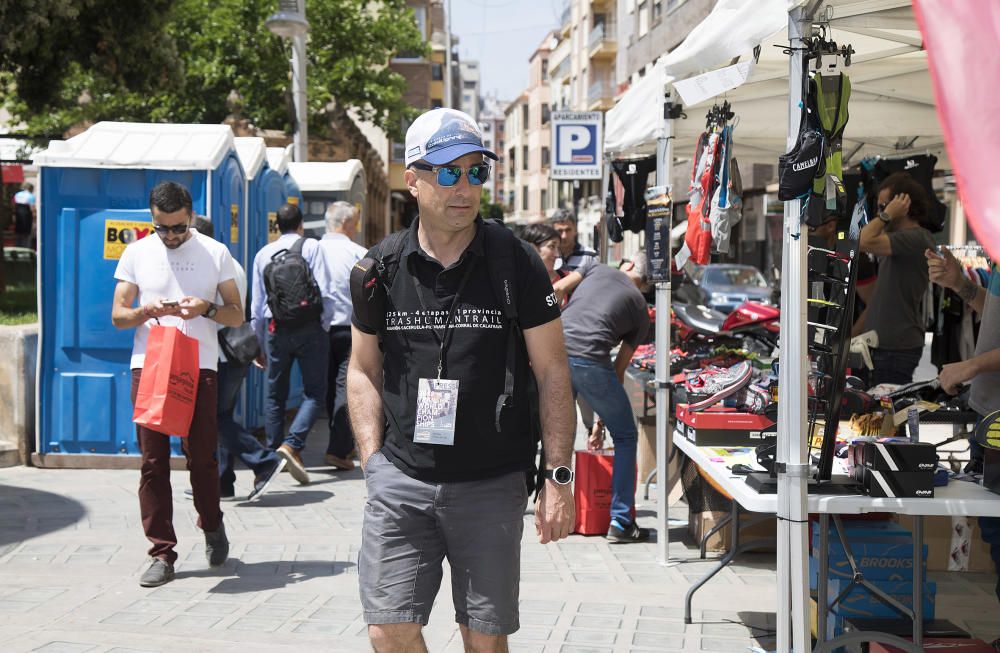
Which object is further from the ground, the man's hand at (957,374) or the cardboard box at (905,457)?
the man's hand at (957,374)

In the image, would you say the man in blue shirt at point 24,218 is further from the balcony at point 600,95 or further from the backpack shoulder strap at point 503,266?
the backpack shoulder strap at point 503,266

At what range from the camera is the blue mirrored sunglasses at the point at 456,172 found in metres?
3.39

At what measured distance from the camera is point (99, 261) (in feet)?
28.6

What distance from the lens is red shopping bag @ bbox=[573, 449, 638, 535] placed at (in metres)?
7.23

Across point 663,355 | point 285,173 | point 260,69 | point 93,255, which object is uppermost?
point 260,69

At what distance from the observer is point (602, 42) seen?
58469 millimetres

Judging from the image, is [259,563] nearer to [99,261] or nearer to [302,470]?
[302,470]

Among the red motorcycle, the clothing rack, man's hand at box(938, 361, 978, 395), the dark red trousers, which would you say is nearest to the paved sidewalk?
the dark red trousers

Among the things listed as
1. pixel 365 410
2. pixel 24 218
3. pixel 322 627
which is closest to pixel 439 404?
pixel 365 410

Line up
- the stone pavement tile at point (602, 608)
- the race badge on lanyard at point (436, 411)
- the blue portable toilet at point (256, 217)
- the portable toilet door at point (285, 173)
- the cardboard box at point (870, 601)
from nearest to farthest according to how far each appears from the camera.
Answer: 1. the race badge on lanyard at point (436, 411)
2. the cardboard box at point (870, 601)
3. the stone pavement tile at point (602, 608)
4. the blue portable toilet at point (256, 217)
5. the portable toilet door at point (285, 173)

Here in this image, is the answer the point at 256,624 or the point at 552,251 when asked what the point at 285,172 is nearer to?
the point at 552,251

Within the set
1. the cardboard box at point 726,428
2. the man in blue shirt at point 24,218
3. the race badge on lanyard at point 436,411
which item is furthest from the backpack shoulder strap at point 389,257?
the man in blue shirt at point 24,218

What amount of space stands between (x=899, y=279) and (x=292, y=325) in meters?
4.28

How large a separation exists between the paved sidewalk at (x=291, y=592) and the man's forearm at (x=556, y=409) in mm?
1802
